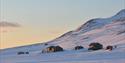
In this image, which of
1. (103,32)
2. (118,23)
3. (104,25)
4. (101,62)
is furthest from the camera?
(104,25)

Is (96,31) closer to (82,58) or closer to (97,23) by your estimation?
(97,23)

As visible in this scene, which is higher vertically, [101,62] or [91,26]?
[91,26]

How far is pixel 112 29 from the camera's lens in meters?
78.2

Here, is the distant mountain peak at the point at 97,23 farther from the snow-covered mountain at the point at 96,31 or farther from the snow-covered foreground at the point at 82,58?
the snow-covered foreground at the point at 82,58

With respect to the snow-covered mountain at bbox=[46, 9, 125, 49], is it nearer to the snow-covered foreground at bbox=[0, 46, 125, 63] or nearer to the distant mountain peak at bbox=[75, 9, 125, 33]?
the distant mountain peak at bbox=[75, 9, 125, 33]

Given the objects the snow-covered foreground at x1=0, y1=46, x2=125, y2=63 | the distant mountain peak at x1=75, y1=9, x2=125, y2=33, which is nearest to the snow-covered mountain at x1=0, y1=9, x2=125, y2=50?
the distant mountain peak at x1=75, y1=9, x2=125, y2=33

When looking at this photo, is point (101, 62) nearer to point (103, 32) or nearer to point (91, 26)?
point (103, 32)

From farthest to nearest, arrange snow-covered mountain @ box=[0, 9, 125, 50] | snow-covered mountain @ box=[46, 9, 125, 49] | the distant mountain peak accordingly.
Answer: the distant mountain peak, snow-covered mountain @ box=[46, 9, 125, 49], snow-covered mountain @ box=[0, 9, 125, 50]

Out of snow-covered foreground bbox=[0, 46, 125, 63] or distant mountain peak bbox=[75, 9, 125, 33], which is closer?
snow-covered foreground bbox=[0, 46, 125, 63]

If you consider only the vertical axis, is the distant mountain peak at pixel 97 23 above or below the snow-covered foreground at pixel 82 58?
above

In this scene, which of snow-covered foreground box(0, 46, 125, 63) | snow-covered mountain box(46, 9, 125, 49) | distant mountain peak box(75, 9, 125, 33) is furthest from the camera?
distant mountain peak box(75, 9, 125, 33)

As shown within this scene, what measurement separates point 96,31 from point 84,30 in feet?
27.8

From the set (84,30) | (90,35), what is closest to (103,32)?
(90,35)

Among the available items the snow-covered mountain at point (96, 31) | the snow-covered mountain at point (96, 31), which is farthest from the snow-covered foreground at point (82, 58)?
the snow-covered mountain at point (96, 31)
